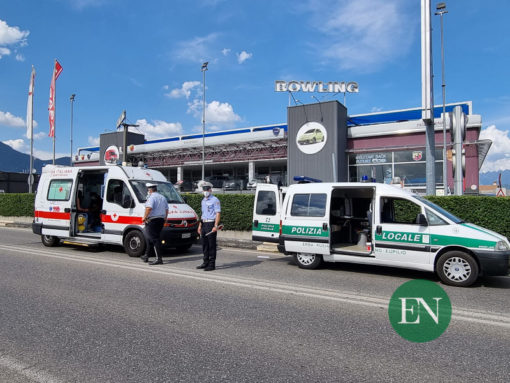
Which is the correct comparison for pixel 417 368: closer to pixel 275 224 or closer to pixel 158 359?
pixel 158 359

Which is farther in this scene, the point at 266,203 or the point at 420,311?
the point at 266,203

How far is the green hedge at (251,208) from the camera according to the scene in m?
9.73

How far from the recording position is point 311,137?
27.5 metres

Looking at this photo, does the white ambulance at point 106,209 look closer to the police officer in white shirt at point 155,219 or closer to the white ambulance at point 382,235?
the police officer in white shirt at point 155,219

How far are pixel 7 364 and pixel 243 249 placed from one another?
8386mm

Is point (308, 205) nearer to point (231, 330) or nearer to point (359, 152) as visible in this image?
point (231, 330)

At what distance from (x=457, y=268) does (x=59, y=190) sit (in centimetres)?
1063

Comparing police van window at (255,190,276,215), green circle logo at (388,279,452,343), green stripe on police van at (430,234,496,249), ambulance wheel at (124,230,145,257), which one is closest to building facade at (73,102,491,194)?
ambulance wheel at (124,230,145,257)

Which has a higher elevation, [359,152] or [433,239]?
[359,152]

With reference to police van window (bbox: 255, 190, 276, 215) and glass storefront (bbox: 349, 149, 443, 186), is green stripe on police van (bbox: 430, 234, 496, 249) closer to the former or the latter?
police van window (bbox: 255, 190, 276, 215)

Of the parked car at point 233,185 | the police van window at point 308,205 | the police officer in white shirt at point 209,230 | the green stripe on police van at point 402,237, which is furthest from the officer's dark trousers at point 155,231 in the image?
the parked car at point 233,185

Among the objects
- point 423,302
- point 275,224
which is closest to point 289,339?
point 423,302

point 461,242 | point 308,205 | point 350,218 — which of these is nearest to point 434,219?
point 461,242

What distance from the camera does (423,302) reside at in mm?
5352
